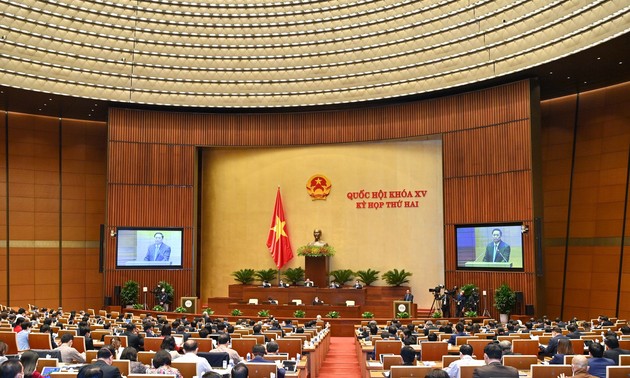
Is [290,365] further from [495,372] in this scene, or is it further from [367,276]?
[367,276]

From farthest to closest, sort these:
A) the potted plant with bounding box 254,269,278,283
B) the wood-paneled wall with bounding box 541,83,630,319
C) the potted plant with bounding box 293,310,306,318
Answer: the potted plant with bounding box 254,269,278,283, the wood-paneled wall with bounding box 541,83,630,319, the potted plant with bounding box 293,310,306,318

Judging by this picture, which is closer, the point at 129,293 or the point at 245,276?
the point at 129,293

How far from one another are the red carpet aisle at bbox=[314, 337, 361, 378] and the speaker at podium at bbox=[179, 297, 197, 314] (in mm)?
6293

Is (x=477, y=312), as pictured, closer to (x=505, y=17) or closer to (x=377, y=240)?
(x=377, y=240)

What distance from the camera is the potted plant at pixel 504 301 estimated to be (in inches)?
756

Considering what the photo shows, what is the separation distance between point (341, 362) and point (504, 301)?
A: 7.66 metres

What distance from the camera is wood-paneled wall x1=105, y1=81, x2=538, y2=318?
2025 centimetres

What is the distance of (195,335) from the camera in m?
10.9

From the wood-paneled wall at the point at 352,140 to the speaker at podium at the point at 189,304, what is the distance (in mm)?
2002

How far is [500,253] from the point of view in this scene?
797 inches

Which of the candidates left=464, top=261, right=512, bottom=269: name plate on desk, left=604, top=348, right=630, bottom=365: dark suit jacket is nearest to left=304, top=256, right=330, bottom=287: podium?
left=464, top=261, right=512, bottom=269: name plate on desk

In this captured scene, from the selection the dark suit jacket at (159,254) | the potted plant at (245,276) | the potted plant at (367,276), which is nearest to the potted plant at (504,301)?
the potted plant at (367,276)

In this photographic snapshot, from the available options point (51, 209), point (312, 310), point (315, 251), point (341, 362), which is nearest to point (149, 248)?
point (51, 209)

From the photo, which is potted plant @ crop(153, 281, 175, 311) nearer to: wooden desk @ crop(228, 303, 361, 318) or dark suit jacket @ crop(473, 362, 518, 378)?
wooden desk @ crop(228, 303, 361, 318)
